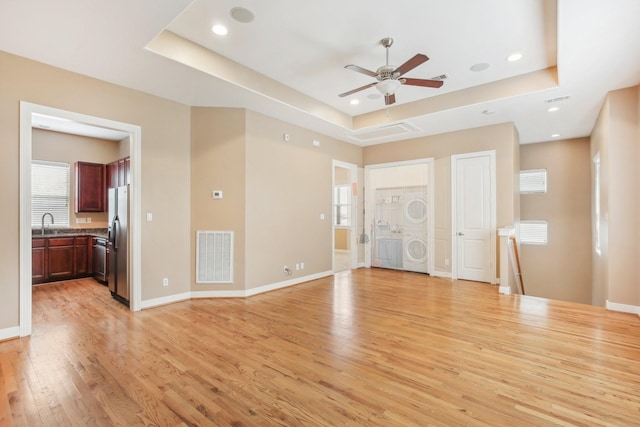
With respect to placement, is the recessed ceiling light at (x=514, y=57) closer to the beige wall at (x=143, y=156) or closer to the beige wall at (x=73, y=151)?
the beige wall at (x=143, y=156)

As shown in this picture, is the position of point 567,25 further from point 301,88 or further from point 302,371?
point 302,371

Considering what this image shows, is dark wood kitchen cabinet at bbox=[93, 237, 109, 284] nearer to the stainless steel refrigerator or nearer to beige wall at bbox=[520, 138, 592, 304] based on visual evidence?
the stainless steel refrigerator

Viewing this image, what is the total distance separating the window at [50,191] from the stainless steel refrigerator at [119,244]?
2530 millimetres

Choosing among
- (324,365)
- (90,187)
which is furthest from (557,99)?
(90,187)

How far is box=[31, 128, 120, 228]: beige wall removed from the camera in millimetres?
5883

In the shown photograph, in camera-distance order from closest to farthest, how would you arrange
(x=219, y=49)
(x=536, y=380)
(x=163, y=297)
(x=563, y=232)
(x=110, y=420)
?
1. (x=110, y=420)
2. (x=536, y=380)
3. (x=219, y=49)
4. (x=163, y=297)
5. (x=563, y=232)

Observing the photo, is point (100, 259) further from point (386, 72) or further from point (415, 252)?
point (415, 252)

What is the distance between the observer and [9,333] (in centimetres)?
318

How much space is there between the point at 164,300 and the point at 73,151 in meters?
4.19

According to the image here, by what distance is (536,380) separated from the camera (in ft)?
7.82

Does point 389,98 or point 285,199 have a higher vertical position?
point 389,98

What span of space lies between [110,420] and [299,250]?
4.00m

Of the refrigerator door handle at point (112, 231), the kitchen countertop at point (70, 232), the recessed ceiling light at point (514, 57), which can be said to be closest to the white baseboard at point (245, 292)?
the refrigerator door handle at point (112, 231)

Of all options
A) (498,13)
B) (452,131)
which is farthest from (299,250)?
(498,13)
